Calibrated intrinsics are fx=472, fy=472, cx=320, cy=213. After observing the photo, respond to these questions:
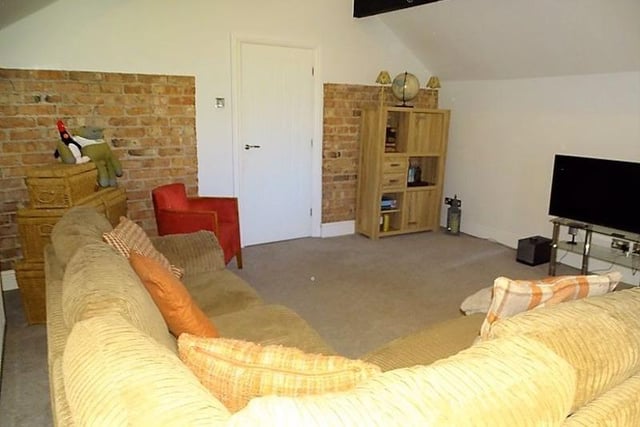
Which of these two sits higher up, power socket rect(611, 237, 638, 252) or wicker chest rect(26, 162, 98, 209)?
wicker chest rect(26, 162, 98, 209)

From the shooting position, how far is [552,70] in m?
4.30

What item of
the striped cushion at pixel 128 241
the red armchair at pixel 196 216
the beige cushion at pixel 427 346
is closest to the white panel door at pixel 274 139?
the red armchair at pixel 196 216

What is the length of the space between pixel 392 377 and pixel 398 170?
4410mm

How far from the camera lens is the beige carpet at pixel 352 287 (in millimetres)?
2488

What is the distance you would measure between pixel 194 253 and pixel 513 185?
3.52 m

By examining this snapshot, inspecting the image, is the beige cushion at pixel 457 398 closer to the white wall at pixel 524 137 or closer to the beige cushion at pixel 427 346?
the beige cushion at pixel 427 346

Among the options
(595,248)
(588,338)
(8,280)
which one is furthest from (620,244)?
(8,280)

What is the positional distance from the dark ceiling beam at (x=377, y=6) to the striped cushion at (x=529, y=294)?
2.93m

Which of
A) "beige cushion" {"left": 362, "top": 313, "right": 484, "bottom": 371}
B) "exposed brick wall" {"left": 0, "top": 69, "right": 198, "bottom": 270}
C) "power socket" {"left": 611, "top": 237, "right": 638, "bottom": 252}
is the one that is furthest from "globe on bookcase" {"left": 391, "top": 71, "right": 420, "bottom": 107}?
"beige cushion" {"left": 362, "top": 313, "right": 484, "bottom": 371}

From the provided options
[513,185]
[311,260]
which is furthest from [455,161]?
[311,260]

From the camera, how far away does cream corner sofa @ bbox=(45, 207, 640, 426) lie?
76cm

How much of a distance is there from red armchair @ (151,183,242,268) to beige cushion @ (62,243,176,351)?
1.78 m

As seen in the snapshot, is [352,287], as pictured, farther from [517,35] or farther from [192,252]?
[517,35]

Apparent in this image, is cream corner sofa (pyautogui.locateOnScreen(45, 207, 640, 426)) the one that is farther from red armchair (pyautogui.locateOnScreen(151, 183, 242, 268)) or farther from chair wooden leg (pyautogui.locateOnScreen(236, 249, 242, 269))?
chair wooden leg (pyautogui.locateOnScreen(236, 249, 242, 269))
